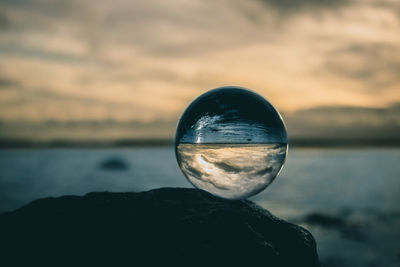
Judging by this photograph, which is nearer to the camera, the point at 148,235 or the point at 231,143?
the point at 148,235

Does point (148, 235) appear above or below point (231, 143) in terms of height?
below

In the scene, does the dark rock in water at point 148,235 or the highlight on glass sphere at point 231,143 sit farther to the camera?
the highlight on glass sphere at point 231,143

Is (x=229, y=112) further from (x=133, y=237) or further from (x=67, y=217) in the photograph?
(x=67, y=217)

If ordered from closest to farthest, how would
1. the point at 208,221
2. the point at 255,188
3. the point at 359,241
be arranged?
the point at 208,221
the point at 255,188
the point at 359,241

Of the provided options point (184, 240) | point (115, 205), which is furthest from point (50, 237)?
point (184, 240)
